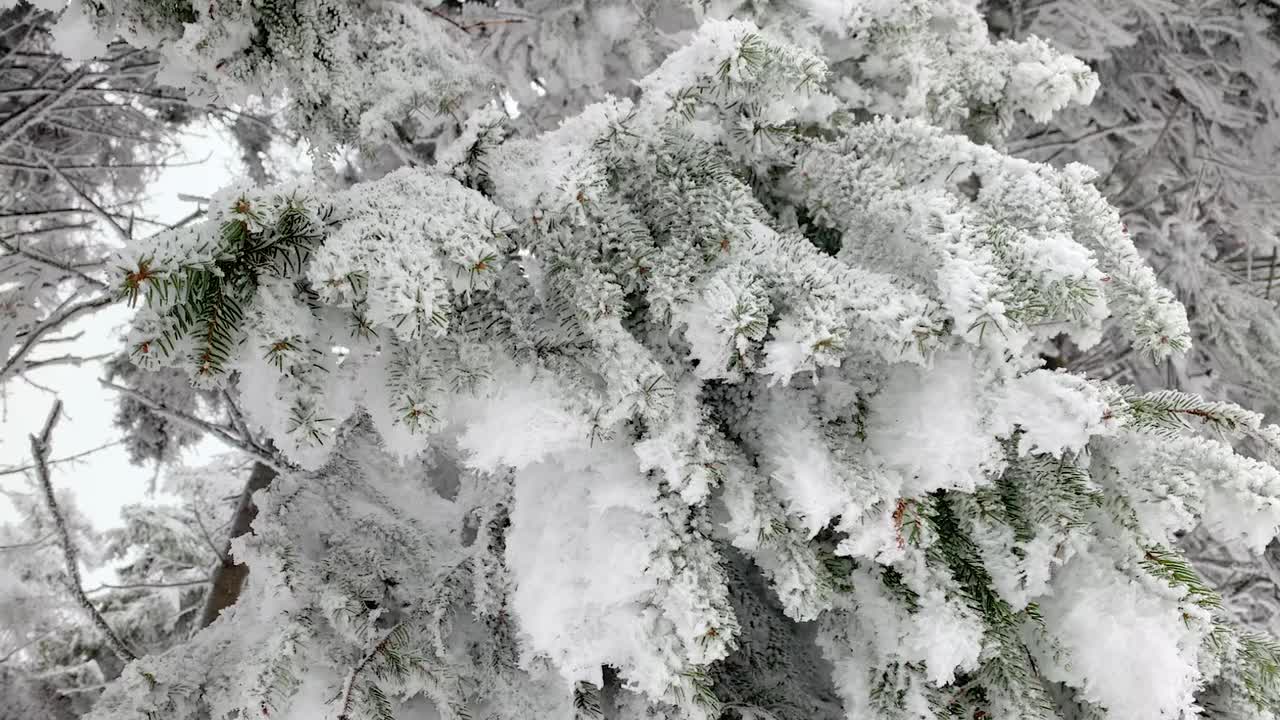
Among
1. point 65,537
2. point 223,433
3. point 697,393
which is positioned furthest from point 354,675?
point 223,433

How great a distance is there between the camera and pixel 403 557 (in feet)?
6.51

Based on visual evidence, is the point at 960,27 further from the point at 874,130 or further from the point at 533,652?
the point at 533,652

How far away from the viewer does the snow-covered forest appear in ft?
4.50

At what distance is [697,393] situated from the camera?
1637 mm

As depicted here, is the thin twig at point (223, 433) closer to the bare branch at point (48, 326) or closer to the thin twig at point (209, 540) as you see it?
the bare branch at point (48, 326)

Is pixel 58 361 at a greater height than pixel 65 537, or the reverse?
pixel 58 361

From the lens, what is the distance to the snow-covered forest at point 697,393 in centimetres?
137

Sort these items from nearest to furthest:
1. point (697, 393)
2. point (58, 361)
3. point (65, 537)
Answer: point (697, 393) → point (65, 537) → point (58, 361)

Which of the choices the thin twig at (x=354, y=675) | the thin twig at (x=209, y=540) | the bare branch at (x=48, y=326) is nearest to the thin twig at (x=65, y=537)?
the bare branch at (x=48, y=326)

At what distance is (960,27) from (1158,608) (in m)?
1.55

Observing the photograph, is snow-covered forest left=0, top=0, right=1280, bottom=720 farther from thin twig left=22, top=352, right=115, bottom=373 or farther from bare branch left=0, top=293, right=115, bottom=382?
thin twig left=22, top=352, right=115, bottom=373

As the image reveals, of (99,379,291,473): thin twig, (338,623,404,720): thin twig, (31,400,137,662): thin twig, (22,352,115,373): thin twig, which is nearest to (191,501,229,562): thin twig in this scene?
(99,379,291,473): thin twig

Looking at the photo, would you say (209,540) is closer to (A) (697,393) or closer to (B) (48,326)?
(B) (48,326)

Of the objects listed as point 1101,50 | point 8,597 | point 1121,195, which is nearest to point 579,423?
point 1101,50
